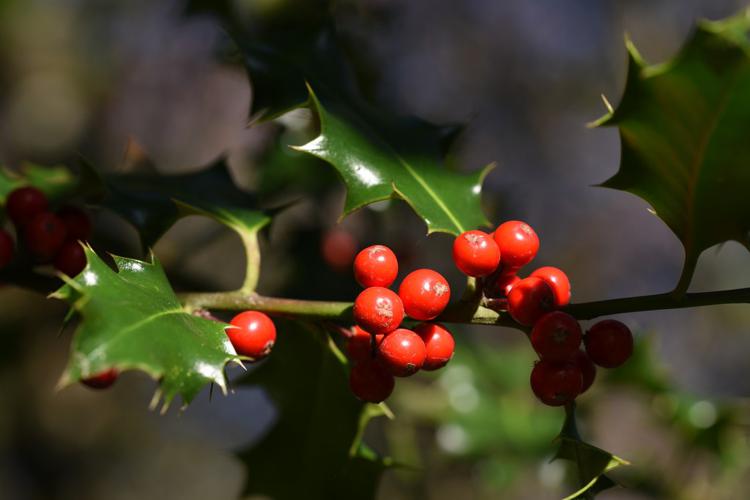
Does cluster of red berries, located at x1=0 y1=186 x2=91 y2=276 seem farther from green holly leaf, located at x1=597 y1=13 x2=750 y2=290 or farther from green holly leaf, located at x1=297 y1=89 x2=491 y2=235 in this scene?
green holly leaf, located at x1=597 y1=13 x2=750 y2=290

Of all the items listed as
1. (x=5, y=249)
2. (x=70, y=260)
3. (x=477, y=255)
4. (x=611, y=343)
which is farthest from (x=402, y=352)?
(x=5, y=249)

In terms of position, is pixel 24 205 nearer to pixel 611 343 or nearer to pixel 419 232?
pixel 611 343

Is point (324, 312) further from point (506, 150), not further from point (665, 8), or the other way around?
point (665, 8)

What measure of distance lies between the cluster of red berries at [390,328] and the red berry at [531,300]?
9cm

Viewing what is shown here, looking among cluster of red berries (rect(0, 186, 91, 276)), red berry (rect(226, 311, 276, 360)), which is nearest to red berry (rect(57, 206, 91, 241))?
cluster of red berries (rect(0, 186, 91, 276))

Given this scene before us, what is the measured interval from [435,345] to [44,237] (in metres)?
0.62

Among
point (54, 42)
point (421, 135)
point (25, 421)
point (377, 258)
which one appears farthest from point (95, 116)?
point (377, 258)

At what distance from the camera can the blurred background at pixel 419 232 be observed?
227cm

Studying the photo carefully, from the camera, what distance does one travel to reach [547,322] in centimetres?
87

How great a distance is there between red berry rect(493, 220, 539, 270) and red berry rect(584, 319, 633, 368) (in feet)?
0.41

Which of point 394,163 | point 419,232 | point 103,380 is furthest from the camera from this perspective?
point 419,232

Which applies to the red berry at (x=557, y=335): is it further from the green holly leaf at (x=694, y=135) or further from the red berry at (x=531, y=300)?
the green holly leaf at (x=694, y=135)

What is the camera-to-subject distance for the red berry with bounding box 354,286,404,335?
881 mm

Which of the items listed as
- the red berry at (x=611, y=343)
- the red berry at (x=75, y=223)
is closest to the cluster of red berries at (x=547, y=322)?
the red berry at (x=611, y=343)
